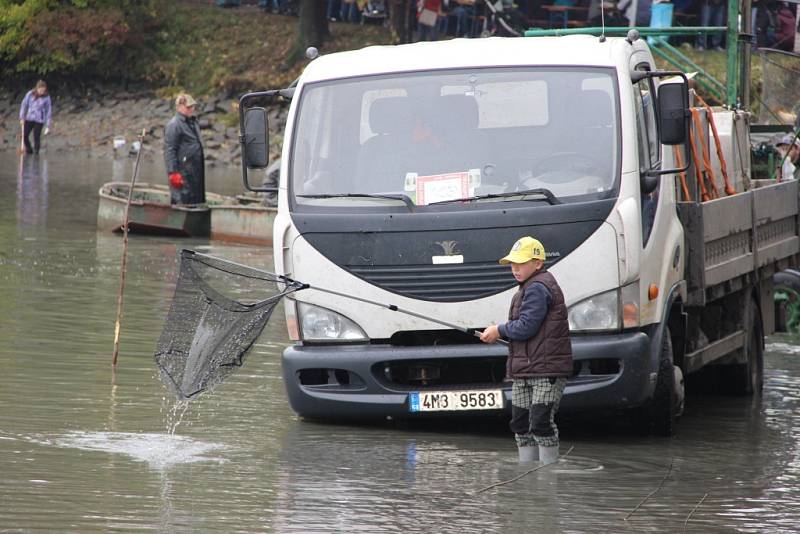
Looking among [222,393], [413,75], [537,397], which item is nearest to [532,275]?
[537,397]

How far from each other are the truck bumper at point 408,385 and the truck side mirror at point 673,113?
46.7 inches

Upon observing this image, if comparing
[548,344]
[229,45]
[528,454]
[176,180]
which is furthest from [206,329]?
[229,45]

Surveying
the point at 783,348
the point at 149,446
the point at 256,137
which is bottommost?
the point at 783,348

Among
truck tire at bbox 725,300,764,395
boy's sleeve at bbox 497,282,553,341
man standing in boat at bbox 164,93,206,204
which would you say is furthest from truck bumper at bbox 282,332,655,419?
man standing in boat at bbox 164,93,206,204

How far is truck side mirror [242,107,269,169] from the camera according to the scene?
1100 centimetres

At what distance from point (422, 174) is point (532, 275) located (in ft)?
4.40

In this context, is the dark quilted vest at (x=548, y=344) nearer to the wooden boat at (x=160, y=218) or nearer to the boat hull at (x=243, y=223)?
the boat hull at (x=243, y=223)

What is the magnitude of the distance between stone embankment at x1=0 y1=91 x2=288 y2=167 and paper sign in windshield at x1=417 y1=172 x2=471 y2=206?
34.1 m

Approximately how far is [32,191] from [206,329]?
21.8 metres

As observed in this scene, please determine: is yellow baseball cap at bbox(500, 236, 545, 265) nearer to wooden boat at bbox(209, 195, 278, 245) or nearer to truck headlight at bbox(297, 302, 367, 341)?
truck headlight at bbox(297, 302, 367, 341)

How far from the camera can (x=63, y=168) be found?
40.4 meters

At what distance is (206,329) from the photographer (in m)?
10.6

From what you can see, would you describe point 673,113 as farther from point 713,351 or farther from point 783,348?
point 783,348

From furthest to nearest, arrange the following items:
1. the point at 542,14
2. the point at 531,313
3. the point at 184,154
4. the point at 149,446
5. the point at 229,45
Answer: the point at 229,45
the point at 542,14
the point at 184,154
the point at 149,446
the point at 531,313
